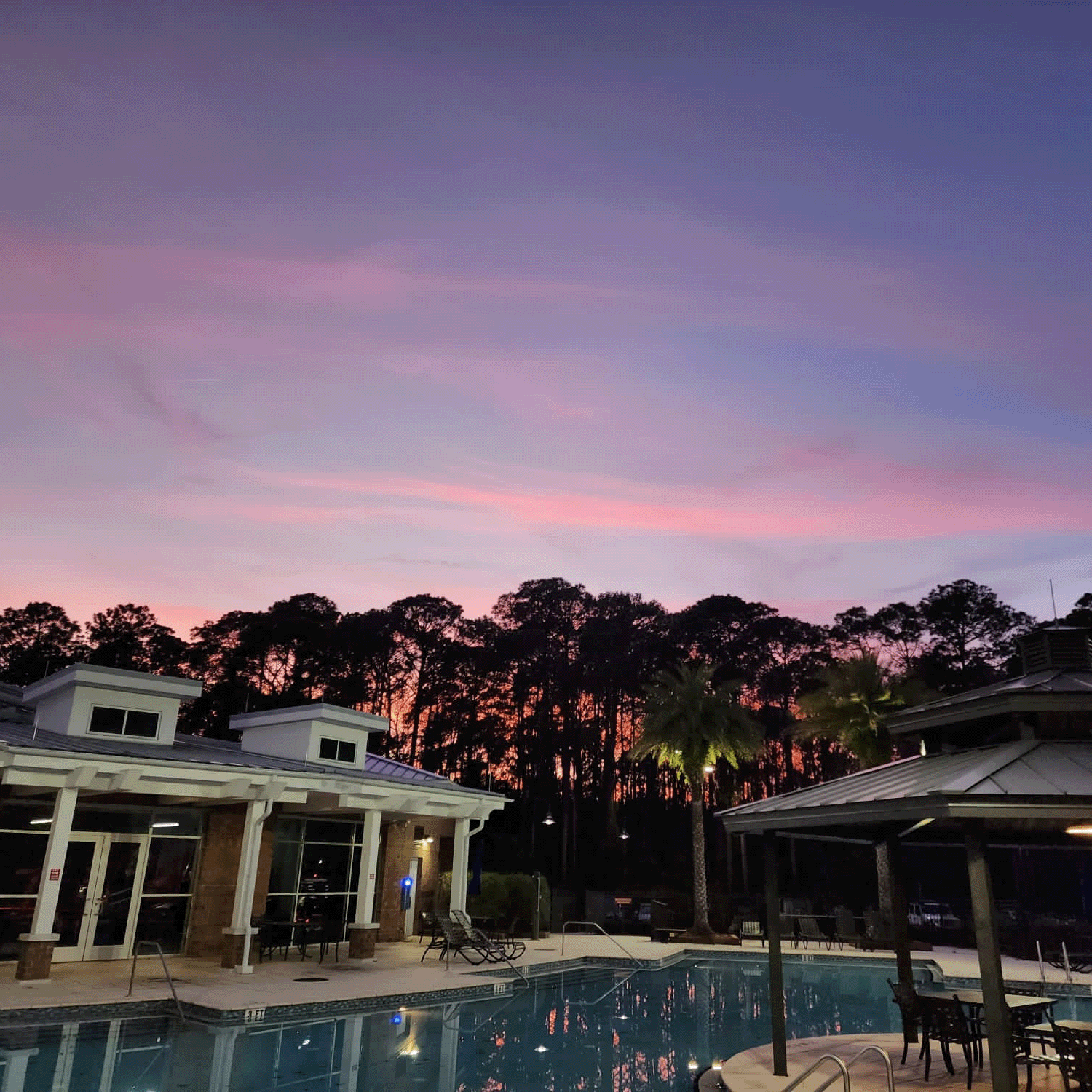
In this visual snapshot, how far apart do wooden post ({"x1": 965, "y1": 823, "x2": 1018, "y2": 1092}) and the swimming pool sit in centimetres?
411

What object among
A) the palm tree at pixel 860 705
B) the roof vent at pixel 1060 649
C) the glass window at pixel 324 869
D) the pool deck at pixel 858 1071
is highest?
the palm tree at pixel 860 705

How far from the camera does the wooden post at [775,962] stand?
9.28 meters

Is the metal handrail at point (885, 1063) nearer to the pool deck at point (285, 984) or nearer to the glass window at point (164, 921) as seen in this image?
the pool deck at point (285, 984)

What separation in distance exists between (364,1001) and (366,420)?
1261 centimetres

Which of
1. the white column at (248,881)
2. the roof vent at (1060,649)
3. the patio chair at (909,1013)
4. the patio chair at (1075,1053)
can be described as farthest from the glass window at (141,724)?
the patio chair at (1075,1053)

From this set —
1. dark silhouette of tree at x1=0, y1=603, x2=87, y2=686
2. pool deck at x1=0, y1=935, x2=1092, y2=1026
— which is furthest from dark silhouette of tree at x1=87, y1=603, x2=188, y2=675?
pool deck at x1=0, y1=935, x2=1092, y2=1026

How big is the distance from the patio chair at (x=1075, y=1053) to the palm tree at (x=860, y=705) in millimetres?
21641

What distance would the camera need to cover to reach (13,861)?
15391mm

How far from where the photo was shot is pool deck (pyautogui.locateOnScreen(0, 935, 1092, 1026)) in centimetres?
1189

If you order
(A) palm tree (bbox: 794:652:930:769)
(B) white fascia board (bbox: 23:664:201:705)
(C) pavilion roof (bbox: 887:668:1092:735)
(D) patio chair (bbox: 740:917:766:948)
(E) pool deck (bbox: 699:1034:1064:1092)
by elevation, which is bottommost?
(D) patio chair (bbox: 740:917:766:948)

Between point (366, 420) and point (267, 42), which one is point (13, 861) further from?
point (267, 42)

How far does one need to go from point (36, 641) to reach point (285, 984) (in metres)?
42.5

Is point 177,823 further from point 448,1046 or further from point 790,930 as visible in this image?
point 790,930

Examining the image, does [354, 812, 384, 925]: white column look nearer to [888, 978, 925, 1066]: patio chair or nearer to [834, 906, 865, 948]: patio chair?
[888, 978, 925, 1066]: patio chair
